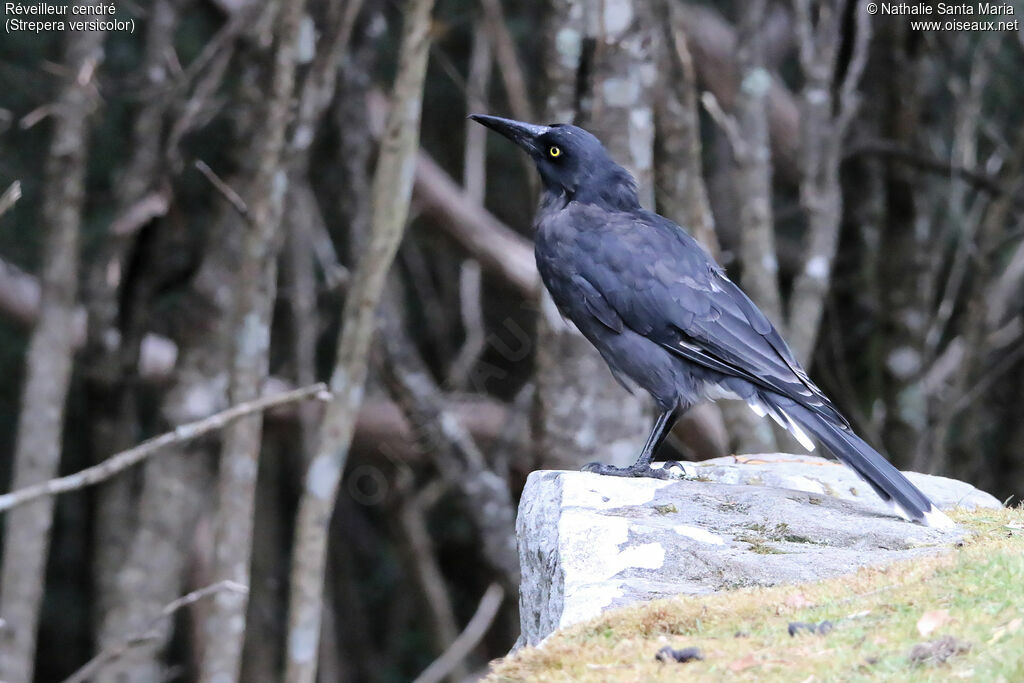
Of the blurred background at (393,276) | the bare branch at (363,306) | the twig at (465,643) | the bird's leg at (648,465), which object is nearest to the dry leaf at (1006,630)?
the bird's leg at (648,465)

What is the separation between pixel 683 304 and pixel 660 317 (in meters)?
0.10

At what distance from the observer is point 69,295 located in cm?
656

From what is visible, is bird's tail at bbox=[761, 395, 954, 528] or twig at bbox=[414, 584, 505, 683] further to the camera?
twig at bbox=[414, 584, 505, 683]

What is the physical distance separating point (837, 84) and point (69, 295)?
536cm

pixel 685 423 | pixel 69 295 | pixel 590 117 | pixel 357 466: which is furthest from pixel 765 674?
pixel 357 466

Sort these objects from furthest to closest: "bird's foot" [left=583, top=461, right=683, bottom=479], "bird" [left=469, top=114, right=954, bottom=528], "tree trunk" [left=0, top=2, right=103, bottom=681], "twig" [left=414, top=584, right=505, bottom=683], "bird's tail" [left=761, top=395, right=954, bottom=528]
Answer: "twig" [left=414, top=584, right=505, bottom=683] < "tree trunk" [left=0, top=2, right=103, bottom=681] < "bird" [left=469, top=114, right=954, bottom=528] < "bird's foot" [left=583, top=461, right=683, bottom=479] < "bird's tail" [left=761, top=395, right=954, bottom=528]

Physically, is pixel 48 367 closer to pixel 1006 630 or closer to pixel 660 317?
pixel 660 317

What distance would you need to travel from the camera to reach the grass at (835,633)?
2.58 metres

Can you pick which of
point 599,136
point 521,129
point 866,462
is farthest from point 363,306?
point 866,462

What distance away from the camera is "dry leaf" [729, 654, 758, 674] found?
266cm

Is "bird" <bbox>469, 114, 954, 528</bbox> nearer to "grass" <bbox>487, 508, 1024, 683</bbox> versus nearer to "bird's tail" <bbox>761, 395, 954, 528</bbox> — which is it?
"bird's tail" <bbox>761, 395, 954, 528</bbox>

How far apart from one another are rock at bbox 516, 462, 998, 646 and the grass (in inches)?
8.2

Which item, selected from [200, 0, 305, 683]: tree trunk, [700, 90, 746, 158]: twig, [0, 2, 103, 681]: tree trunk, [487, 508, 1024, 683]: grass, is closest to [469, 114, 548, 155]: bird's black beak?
[200, 0, 305, 683]: tree trunk

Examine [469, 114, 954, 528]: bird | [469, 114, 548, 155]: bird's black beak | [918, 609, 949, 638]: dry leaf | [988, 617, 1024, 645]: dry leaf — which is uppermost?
[469, 114, 548, 155]: bird's black beak
